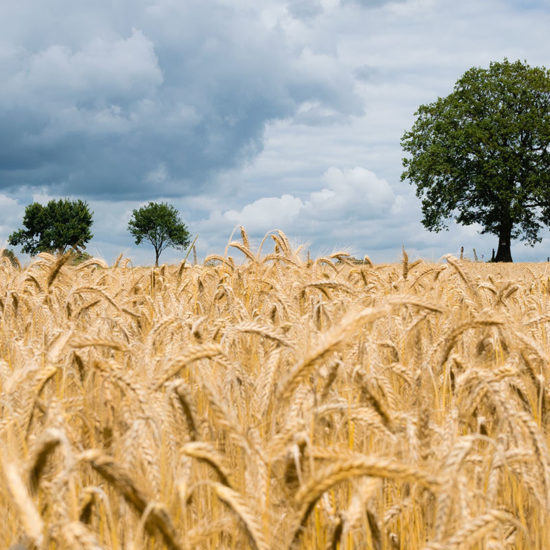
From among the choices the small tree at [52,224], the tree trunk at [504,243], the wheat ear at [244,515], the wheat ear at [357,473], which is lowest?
the wheat ear at [244,515]

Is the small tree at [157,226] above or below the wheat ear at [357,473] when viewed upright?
above

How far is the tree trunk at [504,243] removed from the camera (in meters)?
42.9

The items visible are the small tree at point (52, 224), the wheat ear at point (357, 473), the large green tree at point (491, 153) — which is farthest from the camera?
the small tree at point (52, 224)

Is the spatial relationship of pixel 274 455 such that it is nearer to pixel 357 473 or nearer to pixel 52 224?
pixel 357 473

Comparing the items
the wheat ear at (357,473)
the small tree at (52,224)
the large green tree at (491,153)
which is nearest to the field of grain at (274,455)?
the wheat ear at (357,473)

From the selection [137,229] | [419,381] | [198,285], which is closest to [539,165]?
[198,285]

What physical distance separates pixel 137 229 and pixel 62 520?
89959 mm

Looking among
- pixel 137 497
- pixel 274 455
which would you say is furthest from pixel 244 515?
pixel 274 455

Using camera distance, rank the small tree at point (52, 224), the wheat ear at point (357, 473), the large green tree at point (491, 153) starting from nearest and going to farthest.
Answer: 1. the wheat ear at point (357, 473)
2. the large green tree at point (491, 153)
3. the small tree at point (52, 224)

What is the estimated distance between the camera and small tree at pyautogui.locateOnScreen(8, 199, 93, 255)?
78.3m

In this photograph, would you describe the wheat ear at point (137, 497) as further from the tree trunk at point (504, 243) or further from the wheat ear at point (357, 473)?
the tree trunk at point (504, 243)

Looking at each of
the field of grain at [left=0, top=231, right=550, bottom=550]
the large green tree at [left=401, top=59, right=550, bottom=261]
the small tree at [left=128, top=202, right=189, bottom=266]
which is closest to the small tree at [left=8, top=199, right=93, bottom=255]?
the small tree at [left=128, top=202, right=189, bottom=266]

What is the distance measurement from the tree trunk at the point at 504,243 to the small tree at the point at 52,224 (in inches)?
2112

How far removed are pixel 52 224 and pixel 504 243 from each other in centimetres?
5840
